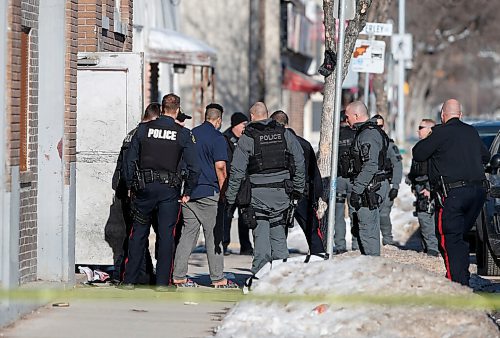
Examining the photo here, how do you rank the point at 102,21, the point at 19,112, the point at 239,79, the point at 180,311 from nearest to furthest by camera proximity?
1. the point at 19,112
2. the point at 180,311
3. the point at 102,21
4. the point at 239,79

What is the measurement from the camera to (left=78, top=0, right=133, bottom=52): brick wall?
12578mm

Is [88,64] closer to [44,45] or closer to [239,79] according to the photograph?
[44,45]

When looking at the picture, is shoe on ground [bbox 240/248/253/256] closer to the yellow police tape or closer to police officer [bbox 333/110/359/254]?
police officer [bbox 333/110/359/254]

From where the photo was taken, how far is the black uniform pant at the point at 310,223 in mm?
12891

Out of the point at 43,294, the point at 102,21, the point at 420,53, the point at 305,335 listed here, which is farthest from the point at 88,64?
the point at 420,53

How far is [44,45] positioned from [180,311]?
267 centimetres

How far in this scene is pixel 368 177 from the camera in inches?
482

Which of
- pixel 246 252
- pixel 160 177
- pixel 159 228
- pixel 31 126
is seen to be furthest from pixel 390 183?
pixel 31 126

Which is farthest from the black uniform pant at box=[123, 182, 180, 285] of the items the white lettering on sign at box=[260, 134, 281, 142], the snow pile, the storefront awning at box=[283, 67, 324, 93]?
the storefront awning at box=[283, 67, 324, 93]

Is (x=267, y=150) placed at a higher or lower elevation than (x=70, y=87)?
lower

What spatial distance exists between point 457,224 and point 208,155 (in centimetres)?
264

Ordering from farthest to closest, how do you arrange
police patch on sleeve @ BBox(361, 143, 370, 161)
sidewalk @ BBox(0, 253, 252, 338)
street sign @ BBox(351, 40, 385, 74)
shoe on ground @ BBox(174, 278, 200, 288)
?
street sign @ BBox(351, 40, 385, 74) → police patch on sleeve @ BBox(361, 143, 370, 161) → shoe on ground @ BBox(174, 278, 200, 288) → sidewalk @ BBox(0, 253, 252, 338)

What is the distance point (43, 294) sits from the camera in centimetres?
1032

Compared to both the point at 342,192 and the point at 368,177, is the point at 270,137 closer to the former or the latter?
the point at 368,177
